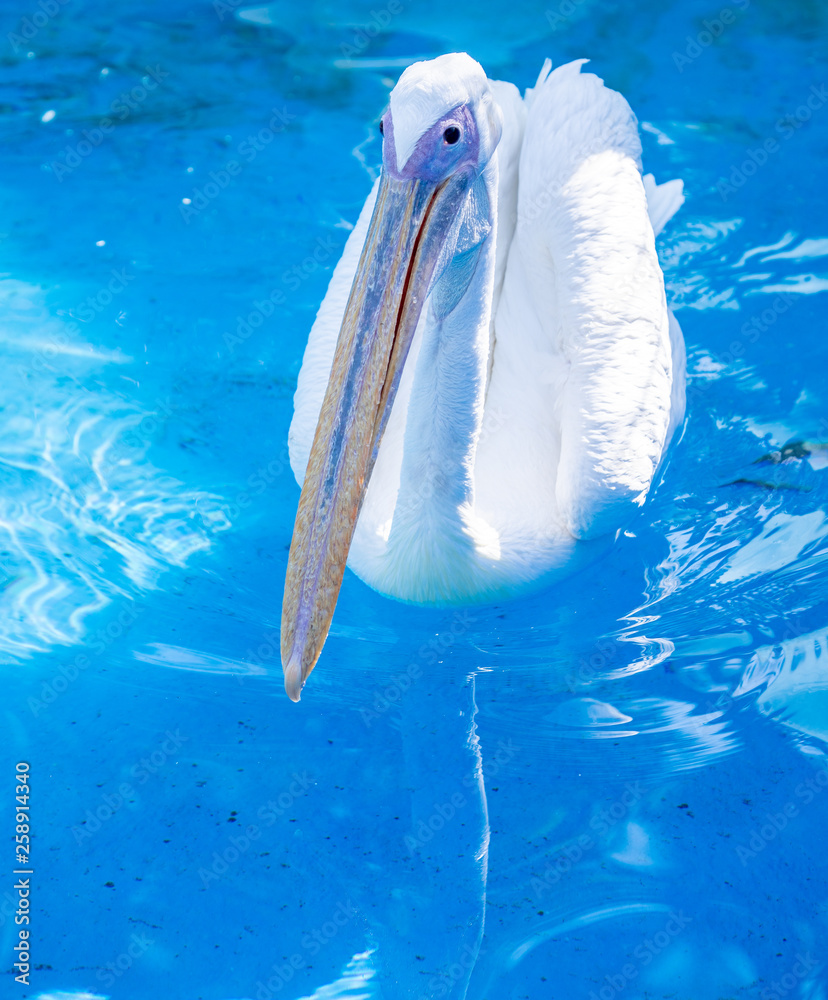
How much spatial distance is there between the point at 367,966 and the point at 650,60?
4516 mm

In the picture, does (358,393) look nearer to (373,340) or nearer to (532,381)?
(373,340)

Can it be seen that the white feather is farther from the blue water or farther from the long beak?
the blue water

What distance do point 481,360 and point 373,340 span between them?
403 mm

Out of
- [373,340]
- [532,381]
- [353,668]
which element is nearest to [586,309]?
[532,381]

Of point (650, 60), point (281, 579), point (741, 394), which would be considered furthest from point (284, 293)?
point (650, 60)

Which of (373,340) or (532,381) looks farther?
(532,381)

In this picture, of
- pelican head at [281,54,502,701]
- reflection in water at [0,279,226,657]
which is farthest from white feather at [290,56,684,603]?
reflection in water at [0,279,226,657]

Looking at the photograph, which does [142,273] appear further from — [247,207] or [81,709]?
[81,709]

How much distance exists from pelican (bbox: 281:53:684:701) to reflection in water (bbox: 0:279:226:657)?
57cm

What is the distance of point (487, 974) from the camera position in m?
2.12

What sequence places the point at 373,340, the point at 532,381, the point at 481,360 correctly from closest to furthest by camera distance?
the point at 373,340 < the point at 481,360 < the point at 532,381

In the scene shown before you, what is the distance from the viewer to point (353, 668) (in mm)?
2738

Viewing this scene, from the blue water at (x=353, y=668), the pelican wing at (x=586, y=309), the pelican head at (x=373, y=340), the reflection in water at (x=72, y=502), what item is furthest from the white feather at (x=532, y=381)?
the reflection in water at (x=72, y=502)

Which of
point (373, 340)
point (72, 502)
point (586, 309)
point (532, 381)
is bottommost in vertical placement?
point (72, 502)
